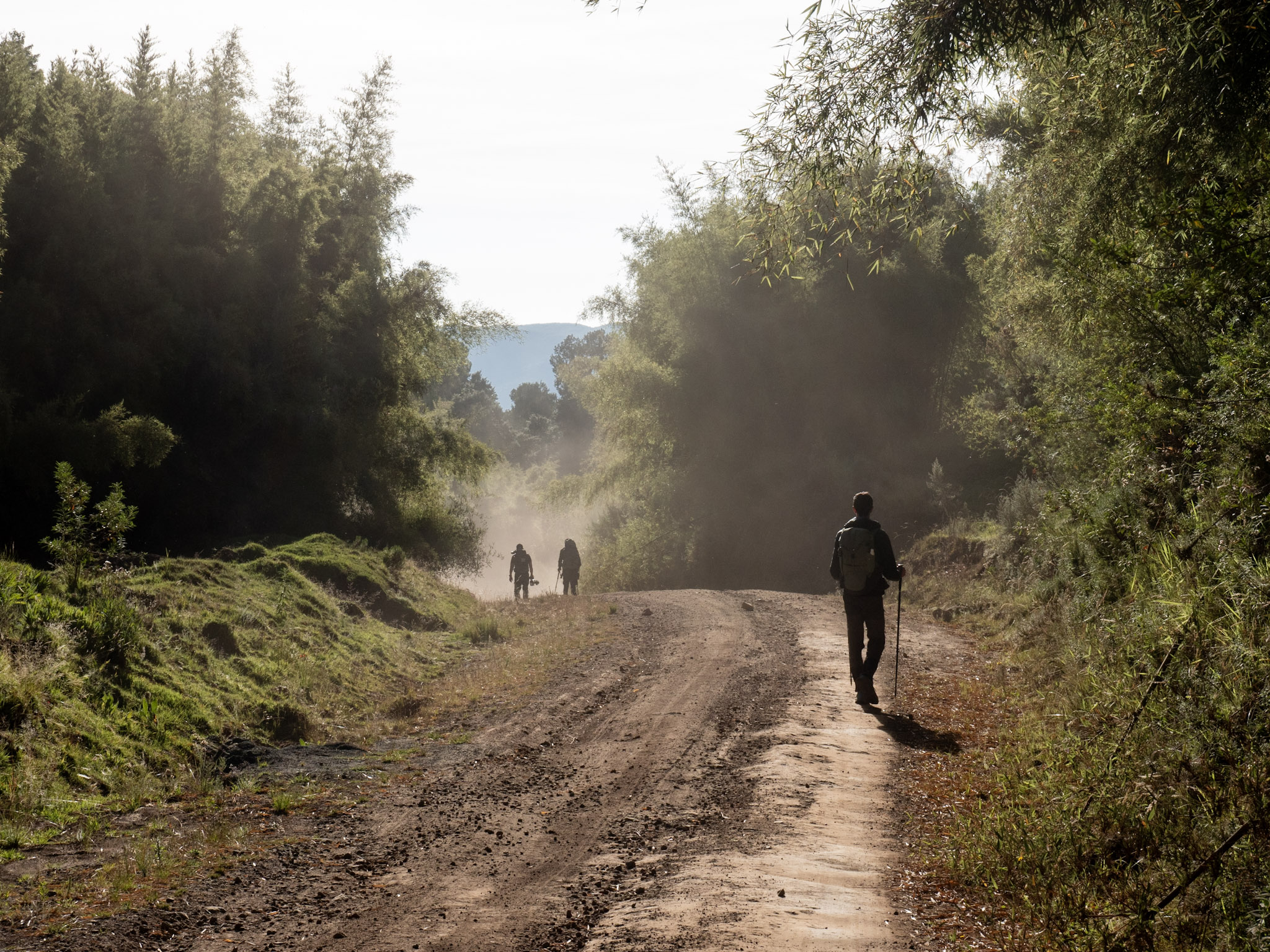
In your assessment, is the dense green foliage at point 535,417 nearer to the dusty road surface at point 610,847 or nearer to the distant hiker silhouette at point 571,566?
the distant hiker silhouette at point 571,566

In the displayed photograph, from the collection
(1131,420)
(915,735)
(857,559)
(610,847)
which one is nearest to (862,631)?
(857,559)

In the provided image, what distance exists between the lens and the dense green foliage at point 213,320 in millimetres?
11711

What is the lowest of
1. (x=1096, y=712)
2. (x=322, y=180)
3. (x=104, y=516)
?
(x=1096, y=712)

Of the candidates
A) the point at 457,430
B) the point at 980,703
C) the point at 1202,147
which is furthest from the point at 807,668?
the point at 457,430

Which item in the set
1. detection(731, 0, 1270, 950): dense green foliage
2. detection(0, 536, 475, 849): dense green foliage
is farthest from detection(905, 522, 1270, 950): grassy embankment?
detection(0, 536, 475, 849): dense green foliage

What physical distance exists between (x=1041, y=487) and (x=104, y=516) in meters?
13.7

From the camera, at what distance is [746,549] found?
90.7ft

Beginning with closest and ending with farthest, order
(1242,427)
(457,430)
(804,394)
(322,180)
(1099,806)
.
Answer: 1. (1099,806)
2. (1242,427)
3. (322,180)
4. (457,430)
5. (804,394)

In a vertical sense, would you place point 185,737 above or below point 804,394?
below

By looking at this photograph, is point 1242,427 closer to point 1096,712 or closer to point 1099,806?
point 1096,712

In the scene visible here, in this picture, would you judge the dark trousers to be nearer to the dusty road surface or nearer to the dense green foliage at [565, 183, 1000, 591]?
the dusty road surface

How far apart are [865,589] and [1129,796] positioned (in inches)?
153

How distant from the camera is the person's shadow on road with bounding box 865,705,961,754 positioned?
6.67 metres

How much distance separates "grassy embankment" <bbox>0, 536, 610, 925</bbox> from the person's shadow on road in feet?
11.9
